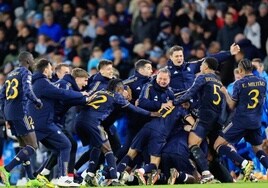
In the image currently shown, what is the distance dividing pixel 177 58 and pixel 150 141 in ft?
5.55

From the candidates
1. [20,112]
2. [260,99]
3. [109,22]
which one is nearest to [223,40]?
[109,22]

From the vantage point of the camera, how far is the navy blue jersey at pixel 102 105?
69.5 feet

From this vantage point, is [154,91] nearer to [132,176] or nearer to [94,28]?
[132,176]

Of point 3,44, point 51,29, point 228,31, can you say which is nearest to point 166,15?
point 228,31

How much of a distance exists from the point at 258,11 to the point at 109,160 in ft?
26.2

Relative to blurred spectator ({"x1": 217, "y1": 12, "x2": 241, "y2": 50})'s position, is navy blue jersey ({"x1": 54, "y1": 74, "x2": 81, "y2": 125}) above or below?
below

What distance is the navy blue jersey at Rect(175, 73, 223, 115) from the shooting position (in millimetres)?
21125

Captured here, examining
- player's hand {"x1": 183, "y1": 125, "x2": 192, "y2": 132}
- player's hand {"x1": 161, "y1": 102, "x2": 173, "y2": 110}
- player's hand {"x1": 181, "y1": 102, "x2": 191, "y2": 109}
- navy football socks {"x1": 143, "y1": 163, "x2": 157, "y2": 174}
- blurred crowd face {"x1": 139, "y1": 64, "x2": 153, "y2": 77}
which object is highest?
blurred crowd face {"x1": 139, "y1": 64, "x2": 153, "y2": 77}

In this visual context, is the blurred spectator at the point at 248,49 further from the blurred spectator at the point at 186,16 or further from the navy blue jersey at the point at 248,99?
the navy blue jersey at the point at 248,99

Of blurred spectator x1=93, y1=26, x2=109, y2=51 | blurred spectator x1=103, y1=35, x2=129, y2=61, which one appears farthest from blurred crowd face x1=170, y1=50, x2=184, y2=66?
blurred spectator x1=93, y1=26, x2=109, y2=51

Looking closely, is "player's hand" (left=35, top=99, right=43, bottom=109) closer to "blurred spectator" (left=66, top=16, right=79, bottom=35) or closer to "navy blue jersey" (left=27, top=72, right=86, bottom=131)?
"navy blue jersey" (left=27, top=72, right=86, bottom=131)

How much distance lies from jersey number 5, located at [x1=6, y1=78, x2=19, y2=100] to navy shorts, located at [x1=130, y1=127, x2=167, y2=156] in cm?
261

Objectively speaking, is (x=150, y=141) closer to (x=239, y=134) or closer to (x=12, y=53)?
(x=239, y=134)

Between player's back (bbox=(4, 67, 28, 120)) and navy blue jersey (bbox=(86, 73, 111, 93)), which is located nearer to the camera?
player's back (bbox=(4, 67, 28, 120))
